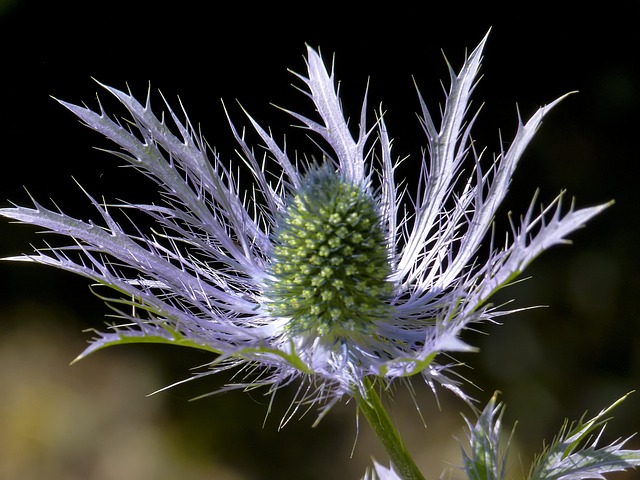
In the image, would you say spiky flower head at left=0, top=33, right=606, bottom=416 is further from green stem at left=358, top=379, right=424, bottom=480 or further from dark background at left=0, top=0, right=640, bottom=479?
dark background at left=0, top=0, right=640, bottom=479

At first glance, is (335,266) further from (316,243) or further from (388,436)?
(388,436)

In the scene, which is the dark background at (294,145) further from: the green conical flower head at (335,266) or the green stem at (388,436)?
the green stem at (388,436)

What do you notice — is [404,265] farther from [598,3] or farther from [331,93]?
[598,3]

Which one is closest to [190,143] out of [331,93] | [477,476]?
[331,93]

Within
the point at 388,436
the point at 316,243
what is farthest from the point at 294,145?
the point at 388,436

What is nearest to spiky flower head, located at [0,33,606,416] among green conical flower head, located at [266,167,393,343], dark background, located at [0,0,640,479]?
green conical flower head, located at [266,167,393,343]

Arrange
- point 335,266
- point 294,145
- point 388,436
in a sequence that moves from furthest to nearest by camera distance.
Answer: point 294,145, point 335,266, point 388,436

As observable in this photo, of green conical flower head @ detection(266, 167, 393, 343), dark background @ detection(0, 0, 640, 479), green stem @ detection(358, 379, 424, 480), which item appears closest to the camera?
green stem @ detection(358, 379, 424, 480)
